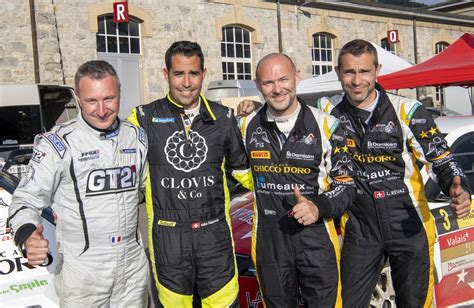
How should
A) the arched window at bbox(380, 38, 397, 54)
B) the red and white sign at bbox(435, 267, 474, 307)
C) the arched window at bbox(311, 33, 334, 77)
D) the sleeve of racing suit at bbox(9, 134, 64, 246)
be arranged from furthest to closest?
the arched window at bbox(380, 38, 397, 54) → the arched window at bbox(311, 33, 334, 77) → the red and white sign at bbox(435, 267, 474, 307) → the sleeve of racing suit at bbox(9, 134, 64, 246)

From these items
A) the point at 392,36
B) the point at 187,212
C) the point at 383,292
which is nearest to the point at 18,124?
the point at 187,212

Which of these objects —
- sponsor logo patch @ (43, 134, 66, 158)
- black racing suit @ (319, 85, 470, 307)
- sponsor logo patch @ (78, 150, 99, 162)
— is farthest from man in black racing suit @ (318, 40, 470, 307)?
sponsor logo patch @ (43, 134, 66, 158)

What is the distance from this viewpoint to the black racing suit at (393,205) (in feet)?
10.2

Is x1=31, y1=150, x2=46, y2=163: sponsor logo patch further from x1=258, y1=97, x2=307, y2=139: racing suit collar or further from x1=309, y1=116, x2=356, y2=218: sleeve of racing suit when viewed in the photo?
x1=309, y1=116, x2=356, y2=218: sleeve of racing suit

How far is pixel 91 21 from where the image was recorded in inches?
553

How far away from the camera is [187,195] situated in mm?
2928

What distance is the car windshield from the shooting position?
27.1 feet

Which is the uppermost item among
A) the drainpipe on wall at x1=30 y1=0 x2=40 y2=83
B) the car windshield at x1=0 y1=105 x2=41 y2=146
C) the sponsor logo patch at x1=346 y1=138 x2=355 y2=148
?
the drainpipe on wall at x1=30 y1=0 x2=40 y2=83

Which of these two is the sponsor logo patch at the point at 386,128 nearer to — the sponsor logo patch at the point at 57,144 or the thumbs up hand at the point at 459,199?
the thumbs up hand at the point at 459,199

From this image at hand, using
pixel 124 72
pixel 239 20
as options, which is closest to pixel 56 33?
pixel 124 72

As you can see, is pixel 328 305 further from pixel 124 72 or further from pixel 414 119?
pixel 124 72

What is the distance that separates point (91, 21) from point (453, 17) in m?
19.5

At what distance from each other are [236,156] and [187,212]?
1.52 ft

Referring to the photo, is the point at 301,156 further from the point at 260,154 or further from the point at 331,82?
the point at 331,82
